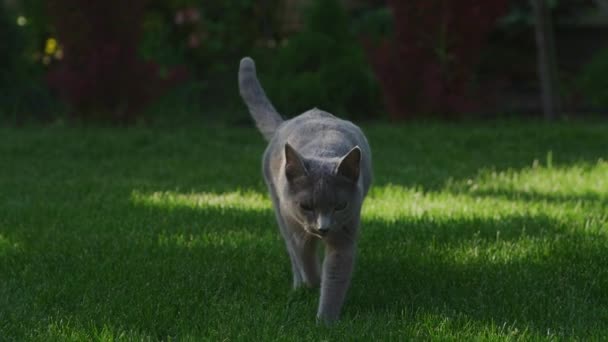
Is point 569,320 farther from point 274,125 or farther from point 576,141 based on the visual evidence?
point 576,141

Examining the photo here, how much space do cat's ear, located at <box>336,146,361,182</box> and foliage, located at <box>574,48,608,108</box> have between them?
792 cm

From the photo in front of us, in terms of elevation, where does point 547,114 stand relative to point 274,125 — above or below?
below

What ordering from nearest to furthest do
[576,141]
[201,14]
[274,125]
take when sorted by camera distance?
[274,125]
[576,141]
[201,14]

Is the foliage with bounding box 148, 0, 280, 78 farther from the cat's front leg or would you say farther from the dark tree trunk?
the cat's front leg

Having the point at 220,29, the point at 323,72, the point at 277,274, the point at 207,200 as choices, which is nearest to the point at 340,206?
the point at 277,274

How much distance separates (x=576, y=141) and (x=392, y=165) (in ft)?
6.45

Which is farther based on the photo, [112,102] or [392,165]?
[112,102]

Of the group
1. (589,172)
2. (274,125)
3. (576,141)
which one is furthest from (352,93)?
(274,125)

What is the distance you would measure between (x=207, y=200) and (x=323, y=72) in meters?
4.95

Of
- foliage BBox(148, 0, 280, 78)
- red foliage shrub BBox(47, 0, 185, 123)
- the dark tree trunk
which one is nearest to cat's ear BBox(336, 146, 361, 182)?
red foliage shrub BBox(47, 0, 185, 123)

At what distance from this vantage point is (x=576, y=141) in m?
7.85

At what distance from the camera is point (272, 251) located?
4.32m

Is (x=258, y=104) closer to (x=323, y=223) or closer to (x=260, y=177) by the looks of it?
(x=323, y=223)

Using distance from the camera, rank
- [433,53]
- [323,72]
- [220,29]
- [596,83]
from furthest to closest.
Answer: [220,29], [596,83], [323,72], [433,53]
